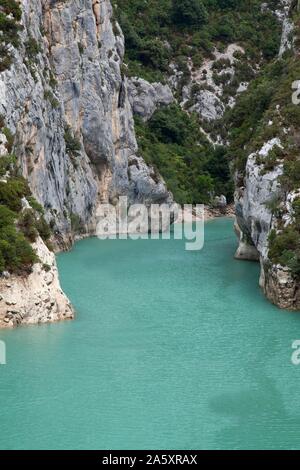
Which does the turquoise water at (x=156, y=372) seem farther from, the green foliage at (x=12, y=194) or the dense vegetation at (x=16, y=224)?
the green foliage at (x=12, y=194)

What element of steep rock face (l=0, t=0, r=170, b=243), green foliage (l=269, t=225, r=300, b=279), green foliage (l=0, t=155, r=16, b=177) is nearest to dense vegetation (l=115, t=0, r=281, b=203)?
steep rock face (l=0, t=0, r=170, b=243)

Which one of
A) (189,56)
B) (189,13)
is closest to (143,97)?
(189,56)

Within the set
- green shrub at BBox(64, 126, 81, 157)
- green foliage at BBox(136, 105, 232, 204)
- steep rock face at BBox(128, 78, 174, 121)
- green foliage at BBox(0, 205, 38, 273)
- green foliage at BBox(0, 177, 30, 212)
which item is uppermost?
green foliage at BBox(0, 177, 30, 212)

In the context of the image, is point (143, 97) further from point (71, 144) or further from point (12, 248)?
point (12, 248)

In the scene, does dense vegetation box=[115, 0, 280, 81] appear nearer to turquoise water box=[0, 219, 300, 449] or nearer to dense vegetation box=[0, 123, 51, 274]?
turquoise water box=[0, 219, 300, 449]

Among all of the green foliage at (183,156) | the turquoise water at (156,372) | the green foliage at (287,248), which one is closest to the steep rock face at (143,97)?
the green foliage at (183,156)

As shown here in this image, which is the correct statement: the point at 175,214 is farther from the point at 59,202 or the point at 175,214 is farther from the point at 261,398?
the point at 261,398
